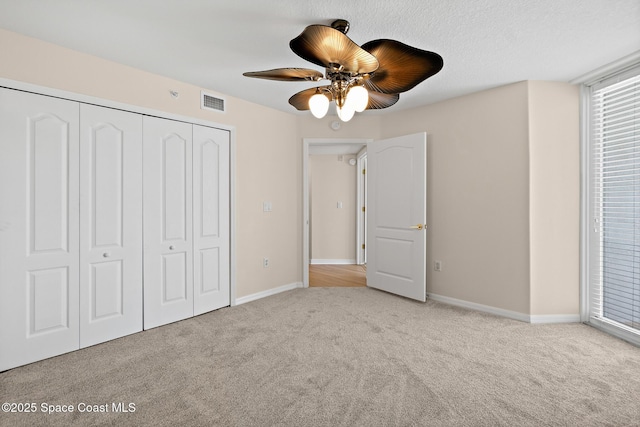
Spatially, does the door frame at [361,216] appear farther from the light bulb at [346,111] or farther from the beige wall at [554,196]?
the light bulb at [346,111]

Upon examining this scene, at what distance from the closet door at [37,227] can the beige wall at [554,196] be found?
411cm

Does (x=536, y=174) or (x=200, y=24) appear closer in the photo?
(x=200, y=24)

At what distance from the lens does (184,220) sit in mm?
3389

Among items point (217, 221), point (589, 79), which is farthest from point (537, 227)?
point (217, 221)

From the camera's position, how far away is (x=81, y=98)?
2.67 metres

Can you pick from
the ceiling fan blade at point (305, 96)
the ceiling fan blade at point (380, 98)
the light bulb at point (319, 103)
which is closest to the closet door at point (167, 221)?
the ceiling fan blade at point (305, 96)

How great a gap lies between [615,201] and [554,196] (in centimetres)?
46

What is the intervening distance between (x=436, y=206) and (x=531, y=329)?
5.24ft

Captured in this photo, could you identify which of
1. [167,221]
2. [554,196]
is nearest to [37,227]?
[167,221]

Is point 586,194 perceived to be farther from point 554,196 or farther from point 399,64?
point 399,64

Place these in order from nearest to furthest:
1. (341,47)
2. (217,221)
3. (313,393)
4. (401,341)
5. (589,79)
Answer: (341,47), (313,393), (401,341), (589,79), (217,221)

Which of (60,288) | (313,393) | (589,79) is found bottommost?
(313,393)

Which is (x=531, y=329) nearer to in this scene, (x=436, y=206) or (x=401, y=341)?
(x=401, y=341)

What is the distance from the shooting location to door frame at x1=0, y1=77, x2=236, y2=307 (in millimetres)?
2432
